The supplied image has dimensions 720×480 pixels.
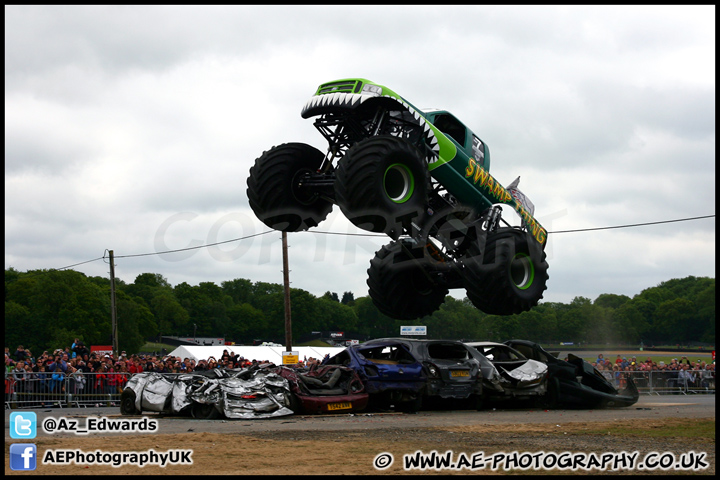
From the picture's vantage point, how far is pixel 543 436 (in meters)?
10.6

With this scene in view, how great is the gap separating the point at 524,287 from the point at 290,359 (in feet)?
41.6

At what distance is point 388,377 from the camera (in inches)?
585

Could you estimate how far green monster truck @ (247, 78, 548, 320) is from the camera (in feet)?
38.5

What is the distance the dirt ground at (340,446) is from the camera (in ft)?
25.1

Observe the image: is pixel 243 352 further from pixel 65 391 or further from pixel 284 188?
pixel 284 188

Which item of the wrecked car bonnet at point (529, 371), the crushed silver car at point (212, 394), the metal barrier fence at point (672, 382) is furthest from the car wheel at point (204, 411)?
the metal barrier fence at point (672, 382)

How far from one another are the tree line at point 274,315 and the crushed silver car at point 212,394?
25.3 ft

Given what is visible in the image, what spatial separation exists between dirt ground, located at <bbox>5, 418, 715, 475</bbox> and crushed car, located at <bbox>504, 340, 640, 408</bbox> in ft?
15.4

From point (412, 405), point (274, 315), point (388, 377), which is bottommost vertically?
point (274, 315)

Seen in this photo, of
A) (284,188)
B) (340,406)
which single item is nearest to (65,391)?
(340,406)

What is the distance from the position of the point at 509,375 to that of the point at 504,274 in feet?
12.2

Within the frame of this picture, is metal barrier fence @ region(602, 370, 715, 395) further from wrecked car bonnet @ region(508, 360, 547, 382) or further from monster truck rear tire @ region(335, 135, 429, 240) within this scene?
monster truck rear tire @ region(335, 135, 429, 240)

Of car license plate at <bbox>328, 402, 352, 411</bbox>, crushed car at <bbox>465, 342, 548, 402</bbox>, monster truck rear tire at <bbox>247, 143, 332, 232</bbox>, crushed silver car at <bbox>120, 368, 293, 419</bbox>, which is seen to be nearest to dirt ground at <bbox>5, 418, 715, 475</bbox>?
crushed silver car at <bbox>120, 368, 293, 419</bbox>

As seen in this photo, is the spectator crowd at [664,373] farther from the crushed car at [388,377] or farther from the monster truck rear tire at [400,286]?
the crushed car at [388,377]
